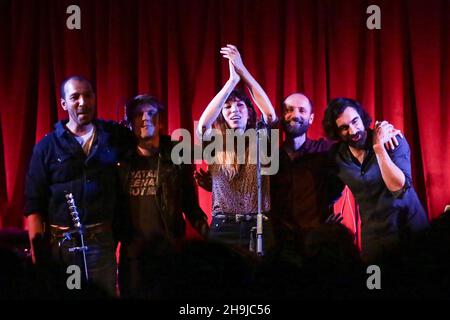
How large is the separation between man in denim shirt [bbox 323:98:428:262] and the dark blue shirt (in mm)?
1260

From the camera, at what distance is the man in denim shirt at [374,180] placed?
339cm

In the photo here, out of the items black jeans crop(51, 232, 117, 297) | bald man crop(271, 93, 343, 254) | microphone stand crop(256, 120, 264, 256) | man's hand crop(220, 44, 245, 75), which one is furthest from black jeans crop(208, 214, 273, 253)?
man's hand crop(220, 44, 245, 75)

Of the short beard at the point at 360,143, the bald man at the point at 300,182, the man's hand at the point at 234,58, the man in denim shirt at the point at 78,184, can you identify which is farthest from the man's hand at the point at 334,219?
the man in denim shirt at the point at 78,184

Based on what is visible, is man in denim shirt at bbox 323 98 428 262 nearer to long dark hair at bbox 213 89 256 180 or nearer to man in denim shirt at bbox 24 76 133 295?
long dark hair at bbox 213 89 256 180

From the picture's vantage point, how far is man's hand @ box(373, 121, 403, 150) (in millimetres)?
3391

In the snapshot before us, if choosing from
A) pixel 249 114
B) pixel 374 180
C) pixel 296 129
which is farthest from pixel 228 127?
pixel 374 180

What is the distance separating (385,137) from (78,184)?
165cm

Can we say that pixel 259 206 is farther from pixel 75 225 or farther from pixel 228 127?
pixel 75 225

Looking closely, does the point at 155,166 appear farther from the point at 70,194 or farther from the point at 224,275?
the point at 224,275

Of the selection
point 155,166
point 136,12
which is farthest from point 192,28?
point 155,166

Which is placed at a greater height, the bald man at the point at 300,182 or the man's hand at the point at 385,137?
the man's hand at the point at 385,137

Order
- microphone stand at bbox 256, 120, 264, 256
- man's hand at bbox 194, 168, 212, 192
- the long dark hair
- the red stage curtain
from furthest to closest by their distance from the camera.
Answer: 1. the red stage curtain
2. man's hand at bbox 194, 168, 212, 192
3. the long dark hair
4. microphone stand at bbox 256, 120, 264, 256

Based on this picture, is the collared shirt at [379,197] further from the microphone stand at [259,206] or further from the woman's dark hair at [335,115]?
the microphone stand at [259,206]

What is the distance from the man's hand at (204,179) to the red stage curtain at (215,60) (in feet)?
0.91
